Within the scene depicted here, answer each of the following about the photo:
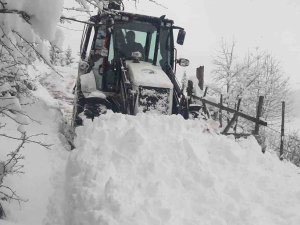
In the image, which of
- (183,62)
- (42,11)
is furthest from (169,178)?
(183,62)

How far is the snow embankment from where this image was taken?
4.42 m

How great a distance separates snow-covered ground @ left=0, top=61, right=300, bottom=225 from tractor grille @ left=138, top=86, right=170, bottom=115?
33.3 inches

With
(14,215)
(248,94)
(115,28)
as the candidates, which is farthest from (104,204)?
(248,94)

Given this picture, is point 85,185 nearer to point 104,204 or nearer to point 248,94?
point 104,204

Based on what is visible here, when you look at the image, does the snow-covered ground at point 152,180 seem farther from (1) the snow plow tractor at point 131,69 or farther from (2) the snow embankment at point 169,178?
(1) the snow plow tractor at point 131,69

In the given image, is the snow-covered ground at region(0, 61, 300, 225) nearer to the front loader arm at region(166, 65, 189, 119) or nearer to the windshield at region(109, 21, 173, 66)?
A: the front loader arm at region(166, 65, 189, 119)

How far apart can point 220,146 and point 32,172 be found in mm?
2881

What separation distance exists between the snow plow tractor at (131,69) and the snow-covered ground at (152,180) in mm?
898

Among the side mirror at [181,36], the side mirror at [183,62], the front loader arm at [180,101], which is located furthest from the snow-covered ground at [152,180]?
the side mirror at [181,36]

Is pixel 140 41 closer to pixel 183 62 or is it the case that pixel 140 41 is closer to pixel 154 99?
pixel 183 62

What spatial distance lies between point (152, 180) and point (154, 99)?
2.73 meters

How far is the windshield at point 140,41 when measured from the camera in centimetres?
834

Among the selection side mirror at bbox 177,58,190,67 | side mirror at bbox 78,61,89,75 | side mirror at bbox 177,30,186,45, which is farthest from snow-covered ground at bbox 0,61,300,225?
side mirror at bbox 177,30,186,45

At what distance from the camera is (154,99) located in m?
7.47
